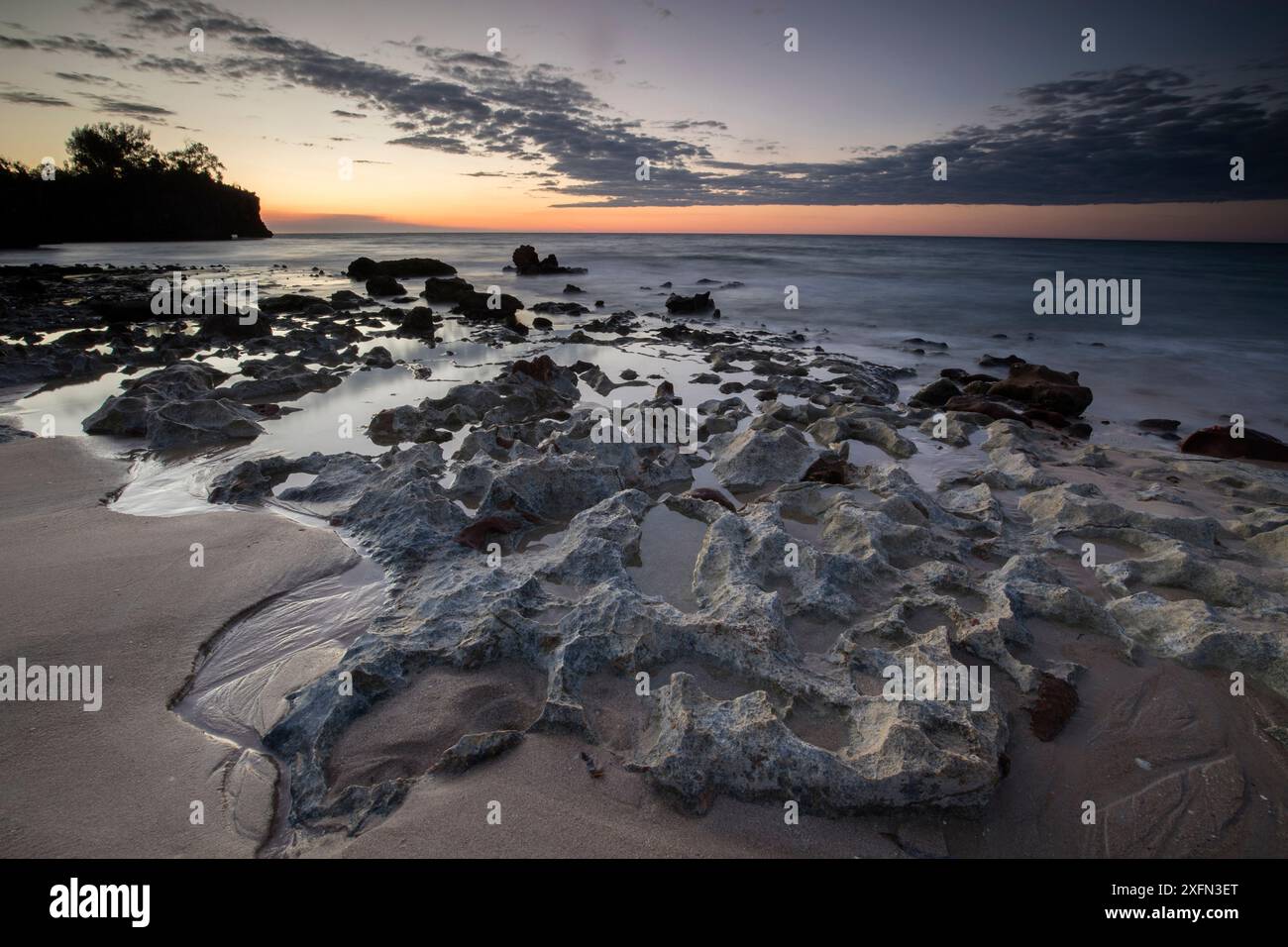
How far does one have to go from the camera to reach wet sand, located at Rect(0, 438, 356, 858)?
2029mm

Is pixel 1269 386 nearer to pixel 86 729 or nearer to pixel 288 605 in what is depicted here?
pixel 288 605

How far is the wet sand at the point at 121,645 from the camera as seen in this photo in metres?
2.03

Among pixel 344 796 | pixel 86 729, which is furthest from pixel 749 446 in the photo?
pixel 86 729

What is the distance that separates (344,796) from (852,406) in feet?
22.0
